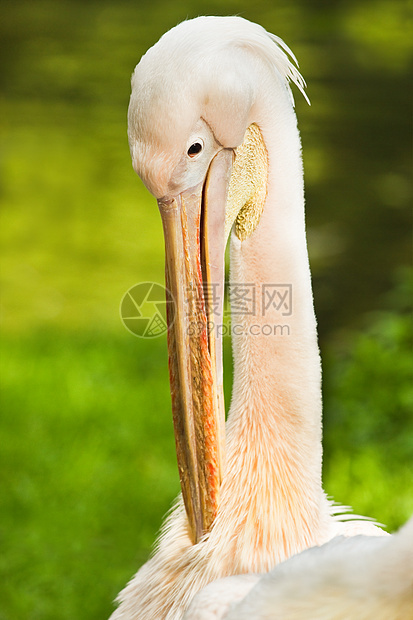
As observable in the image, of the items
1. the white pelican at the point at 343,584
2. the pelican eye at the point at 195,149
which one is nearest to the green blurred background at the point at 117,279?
the pelican eye at the point at 195,149

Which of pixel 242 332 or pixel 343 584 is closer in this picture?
pixel 343 584

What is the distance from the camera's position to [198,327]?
193 cm

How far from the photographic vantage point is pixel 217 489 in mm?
1990

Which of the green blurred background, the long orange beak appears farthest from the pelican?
the green blurred background

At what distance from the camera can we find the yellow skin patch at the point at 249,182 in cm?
199

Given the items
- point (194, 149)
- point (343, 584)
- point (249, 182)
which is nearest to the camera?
point (343, 584)

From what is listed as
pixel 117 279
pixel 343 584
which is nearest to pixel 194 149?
pixel 343 584

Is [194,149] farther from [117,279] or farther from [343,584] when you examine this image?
[117,279]

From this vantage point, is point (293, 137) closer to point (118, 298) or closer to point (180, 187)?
point (180, 187)

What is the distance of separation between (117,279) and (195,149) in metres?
4.64

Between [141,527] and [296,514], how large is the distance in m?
1.93

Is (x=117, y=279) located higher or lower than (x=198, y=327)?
higher

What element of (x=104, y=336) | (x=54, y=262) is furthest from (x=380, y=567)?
(x=54, y=262)

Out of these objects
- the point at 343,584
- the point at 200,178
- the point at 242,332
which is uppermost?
the point at 200,178
